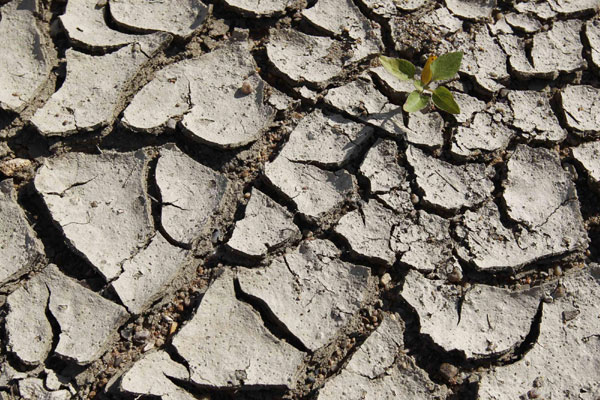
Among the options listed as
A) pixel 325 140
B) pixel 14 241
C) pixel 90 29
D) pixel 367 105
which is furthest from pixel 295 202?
pixel 90 29

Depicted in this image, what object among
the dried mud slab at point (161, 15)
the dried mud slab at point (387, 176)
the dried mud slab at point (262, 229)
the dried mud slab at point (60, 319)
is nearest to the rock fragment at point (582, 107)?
the dried mud slab at point (387, 176)

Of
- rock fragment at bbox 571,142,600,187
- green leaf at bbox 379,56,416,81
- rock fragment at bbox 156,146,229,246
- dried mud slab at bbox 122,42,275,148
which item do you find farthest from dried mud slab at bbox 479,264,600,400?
dried mud slab at bbox 122,42,275,148

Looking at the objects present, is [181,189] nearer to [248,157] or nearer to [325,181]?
[248,157]

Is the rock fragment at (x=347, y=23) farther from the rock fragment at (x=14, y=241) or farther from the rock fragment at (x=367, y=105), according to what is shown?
the rock fragment at (x=14, y=241)

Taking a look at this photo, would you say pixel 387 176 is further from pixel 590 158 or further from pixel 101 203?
pixel 101 203

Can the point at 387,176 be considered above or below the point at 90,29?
below
